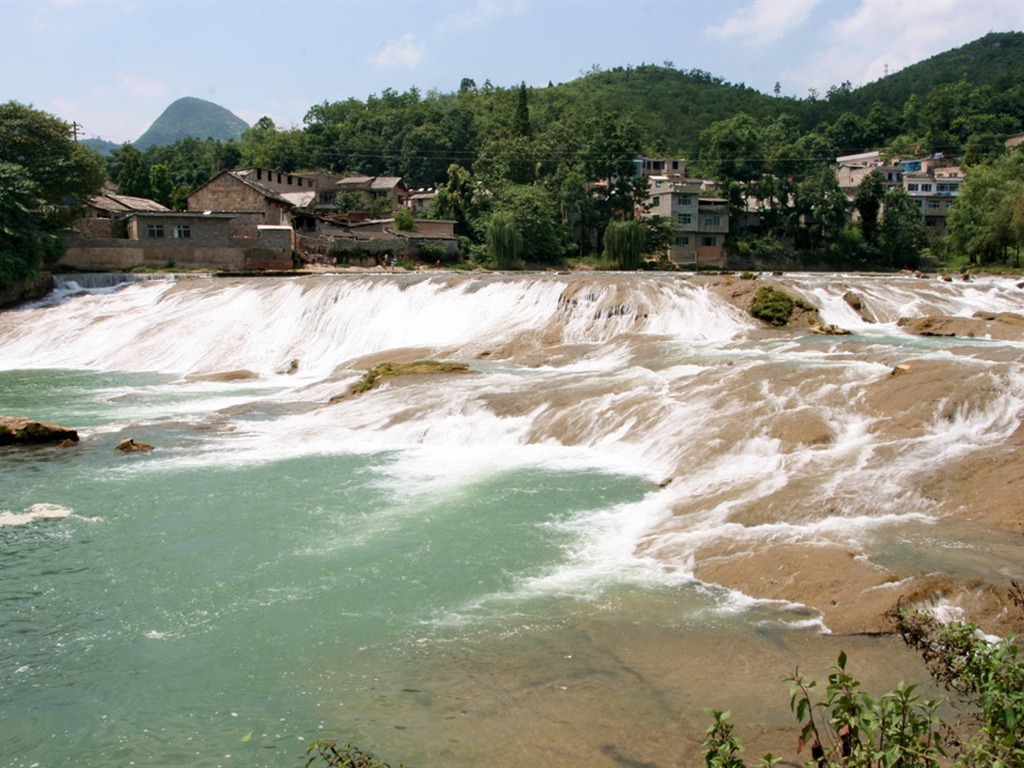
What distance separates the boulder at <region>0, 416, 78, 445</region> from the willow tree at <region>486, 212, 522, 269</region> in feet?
106

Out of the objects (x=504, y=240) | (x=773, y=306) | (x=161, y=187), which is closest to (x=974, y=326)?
(x=773, y=306)

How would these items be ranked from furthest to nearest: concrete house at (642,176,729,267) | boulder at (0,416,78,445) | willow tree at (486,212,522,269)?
concrete house at (642,176,729,267)
willow tree at (486,212,522,269)
boulder at (0,416,78,445)

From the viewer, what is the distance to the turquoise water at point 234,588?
6.58 m

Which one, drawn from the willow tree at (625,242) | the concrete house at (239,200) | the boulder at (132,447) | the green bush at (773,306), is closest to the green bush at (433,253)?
the concrete house at (239,200)

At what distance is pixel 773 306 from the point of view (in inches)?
950

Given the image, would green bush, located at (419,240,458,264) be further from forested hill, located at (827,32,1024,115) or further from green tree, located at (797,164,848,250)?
forested hill, located at (827,32,1024,115)

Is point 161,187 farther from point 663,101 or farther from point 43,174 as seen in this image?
point 663,101

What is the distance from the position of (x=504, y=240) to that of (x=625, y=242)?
690 cm

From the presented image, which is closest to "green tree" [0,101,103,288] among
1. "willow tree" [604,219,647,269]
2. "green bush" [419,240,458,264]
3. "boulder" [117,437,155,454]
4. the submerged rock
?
"green bush" [419,240,458,264]

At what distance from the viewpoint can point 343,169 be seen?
81.5 m

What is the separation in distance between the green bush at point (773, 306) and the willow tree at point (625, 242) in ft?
78.9

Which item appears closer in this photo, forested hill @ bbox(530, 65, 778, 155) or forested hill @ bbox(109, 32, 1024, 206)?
forested hill @ bbox(109, 32, 1024, 206)

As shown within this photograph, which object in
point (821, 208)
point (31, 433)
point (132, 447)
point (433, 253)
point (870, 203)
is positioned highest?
point (870, 203)

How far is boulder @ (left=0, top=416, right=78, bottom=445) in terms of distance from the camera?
49.4 ft
